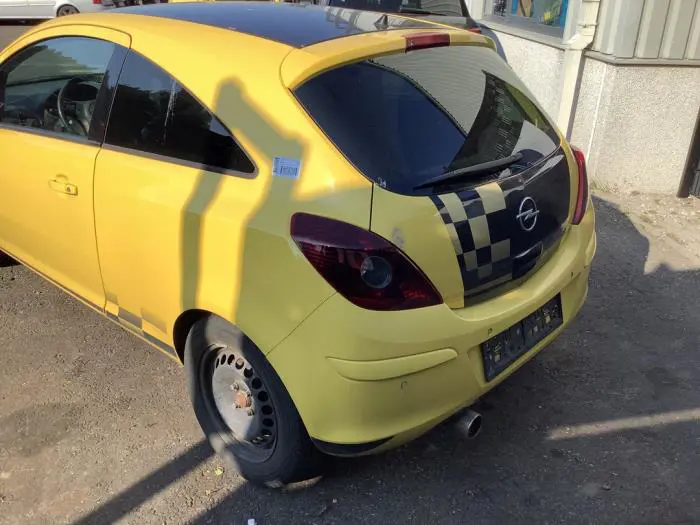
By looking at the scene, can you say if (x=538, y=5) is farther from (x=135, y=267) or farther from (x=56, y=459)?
(x=56, y=459)

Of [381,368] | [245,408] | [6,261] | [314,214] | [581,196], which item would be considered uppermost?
[314,214]

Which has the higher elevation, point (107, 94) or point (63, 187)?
point (107, 94)

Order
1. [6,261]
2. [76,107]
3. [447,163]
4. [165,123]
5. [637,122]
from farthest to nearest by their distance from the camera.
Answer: [637,122], [6,261], [76,107], [165,123], [447,163]

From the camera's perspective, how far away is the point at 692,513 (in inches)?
97.0

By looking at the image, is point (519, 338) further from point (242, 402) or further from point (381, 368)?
point (242, 402)

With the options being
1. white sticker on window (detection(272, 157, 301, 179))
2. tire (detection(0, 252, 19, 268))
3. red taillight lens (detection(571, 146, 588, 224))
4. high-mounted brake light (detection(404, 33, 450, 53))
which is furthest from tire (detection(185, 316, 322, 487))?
tire (detection(0, 252, 19, 268))

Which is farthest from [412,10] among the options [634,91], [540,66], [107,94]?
[107,94]

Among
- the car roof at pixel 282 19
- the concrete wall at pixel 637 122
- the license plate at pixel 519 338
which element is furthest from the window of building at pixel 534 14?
the license plate at pixel 519 338

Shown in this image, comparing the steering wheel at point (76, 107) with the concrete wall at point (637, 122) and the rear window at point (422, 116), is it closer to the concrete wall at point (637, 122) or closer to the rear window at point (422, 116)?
the rear window at point (422, 116)

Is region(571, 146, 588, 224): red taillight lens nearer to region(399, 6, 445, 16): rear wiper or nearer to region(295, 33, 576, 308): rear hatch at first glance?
region(295, 33, 576, 308): rear hatch

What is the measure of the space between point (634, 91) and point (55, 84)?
4.43 meters

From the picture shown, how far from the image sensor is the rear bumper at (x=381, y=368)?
6.73ft

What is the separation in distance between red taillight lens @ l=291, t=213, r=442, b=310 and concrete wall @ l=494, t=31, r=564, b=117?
186 inches

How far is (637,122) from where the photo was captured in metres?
5.43
